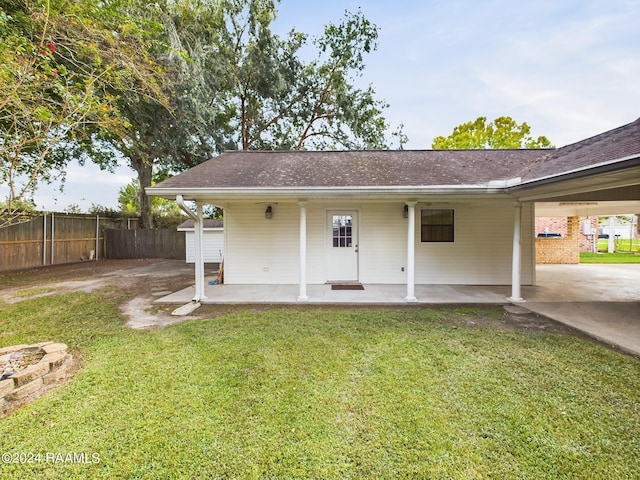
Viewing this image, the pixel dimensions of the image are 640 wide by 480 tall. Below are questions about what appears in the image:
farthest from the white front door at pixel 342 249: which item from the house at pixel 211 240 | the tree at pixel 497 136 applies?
the tree at pixel 497 136

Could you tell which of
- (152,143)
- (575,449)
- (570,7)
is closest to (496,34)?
(570,7)

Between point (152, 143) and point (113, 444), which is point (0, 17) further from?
point (152, 143)

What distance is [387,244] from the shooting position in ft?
23.7

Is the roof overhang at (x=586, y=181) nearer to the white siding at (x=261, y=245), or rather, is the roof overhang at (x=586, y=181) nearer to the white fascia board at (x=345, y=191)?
the white fascia board at (x=345, y=191)

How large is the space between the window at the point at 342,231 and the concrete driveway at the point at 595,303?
13.3 feet

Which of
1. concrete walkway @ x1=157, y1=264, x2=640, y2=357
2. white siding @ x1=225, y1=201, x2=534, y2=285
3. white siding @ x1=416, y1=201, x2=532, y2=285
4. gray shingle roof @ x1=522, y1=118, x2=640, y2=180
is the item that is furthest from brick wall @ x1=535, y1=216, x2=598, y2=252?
gray shingle roof @ x1=522, y1=118, x2=640, y2=180

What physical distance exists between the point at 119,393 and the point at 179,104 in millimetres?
11068

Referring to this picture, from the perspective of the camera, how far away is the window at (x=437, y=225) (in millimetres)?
7285

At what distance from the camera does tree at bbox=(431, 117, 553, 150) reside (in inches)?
826

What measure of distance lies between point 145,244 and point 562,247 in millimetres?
19656

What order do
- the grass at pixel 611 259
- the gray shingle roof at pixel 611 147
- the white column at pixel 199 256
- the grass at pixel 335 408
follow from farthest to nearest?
the grass at pixel 611 259 → the white column at pixel 199 256 → the gray shingle roof at pixel 611 147 → the grass at pixel 335 408

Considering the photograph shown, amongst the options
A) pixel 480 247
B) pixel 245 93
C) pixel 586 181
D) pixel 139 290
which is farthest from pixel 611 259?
pixel 245 93

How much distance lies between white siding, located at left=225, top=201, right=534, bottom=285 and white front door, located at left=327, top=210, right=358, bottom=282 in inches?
5.5

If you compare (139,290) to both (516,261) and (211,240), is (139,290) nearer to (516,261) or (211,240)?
(211,240)
